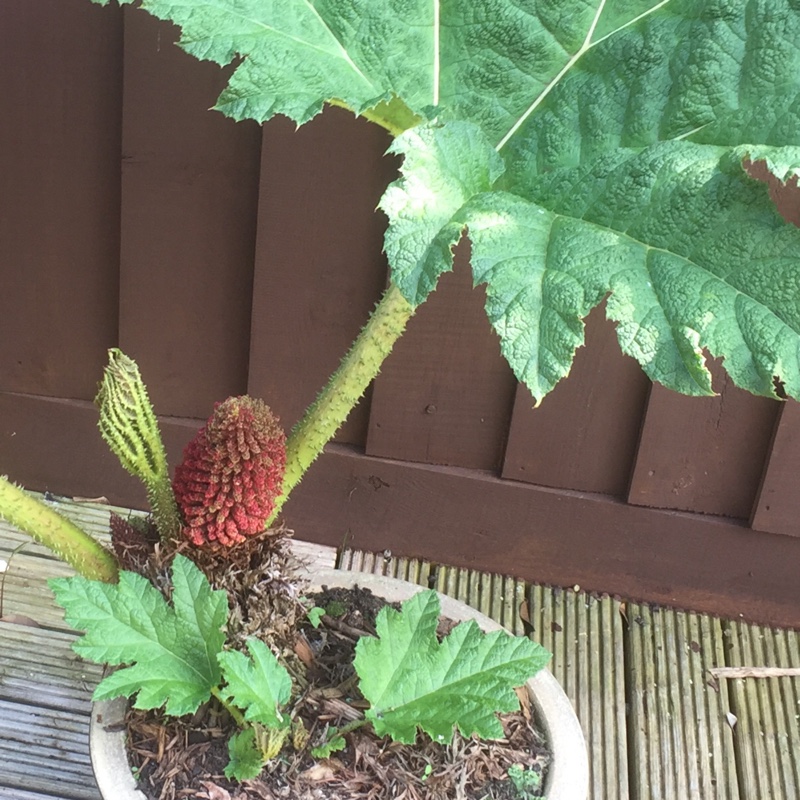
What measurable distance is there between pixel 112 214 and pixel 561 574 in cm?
106

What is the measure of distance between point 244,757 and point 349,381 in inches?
15.8

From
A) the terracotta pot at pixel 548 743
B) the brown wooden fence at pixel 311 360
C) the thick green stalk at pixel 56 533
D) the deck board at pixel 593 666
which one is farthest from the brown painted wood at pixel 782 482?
the thick green stalk at pixel 56 533

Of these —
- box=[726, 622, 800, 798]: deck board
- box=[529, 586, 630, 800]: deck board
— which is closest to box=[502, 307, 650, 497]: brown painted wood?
box=[529, 586, 630, 800]: deck board

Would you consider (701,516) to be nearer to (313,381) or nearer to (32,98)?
(313,381)

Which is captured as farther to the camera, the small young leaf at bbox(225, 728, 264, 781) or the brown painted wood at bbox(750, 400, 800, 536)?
the brown painted wood at bbox(750, 400, 800, 536)

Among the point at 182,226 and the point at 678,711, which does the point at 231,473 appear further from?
the point at 678,711

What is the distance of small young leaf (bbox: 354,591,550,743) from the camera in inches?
34.2

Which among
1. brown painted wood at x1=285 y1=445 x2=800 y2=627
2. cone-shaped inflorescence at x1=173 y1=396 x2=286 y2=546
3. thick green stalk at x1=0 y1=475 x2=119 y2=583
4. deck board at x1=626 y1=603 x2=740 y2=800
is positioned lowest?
deck board at x1=626 y1=603 x2=740 y2=800

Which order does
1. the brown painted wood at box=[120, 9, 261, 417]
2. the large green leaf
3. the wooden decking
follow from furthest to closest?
the brown painted wood at box=[120, 9, 261, 417]
the wooden decking
the large green leaf

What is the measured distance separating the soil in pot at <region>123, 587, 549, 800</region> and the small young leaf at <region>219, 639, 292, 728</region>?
0.07 m

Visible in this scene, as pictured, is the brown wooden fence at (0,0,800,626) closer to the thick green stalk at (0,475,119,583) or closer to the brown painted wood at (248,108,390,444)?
the brown painted wood at (248,108,390,444)

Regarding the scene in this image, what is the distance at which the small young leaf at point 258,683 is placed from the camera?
824 mm

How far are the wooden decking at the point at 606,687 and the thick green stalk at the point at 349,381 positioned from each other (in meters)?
0.61

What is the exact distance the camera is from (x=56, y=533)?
877 mm
